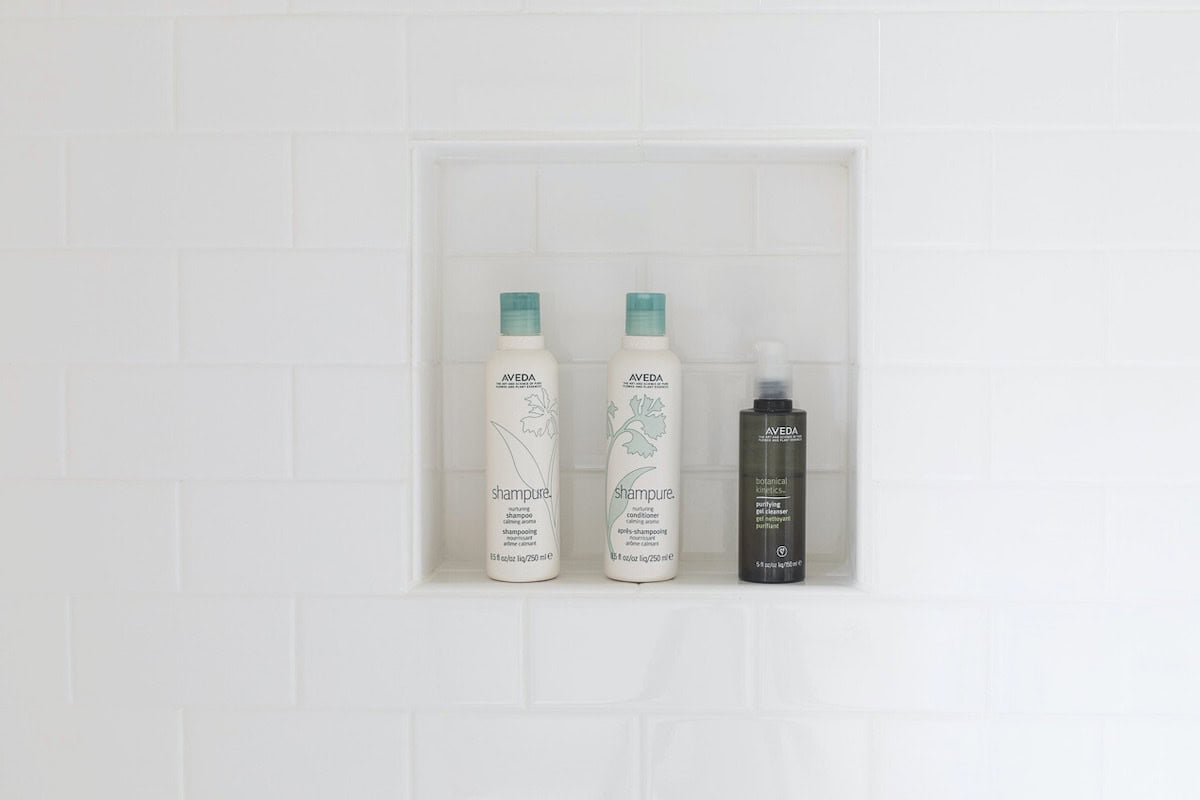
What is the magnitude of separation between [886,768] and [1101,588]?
0.23 meters

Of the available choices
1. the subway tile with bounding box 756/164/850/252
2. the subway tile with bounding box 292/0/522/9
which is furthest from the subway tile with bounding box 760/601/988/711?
the subway tile with bounding box 292/0/522/9

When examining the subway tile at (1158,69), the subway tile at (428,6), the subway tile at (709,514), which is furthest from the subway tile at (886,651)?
the subway tile at (428,6)

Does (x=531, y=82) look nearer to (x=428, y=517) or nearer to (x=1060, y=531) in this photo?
(x=428, y=517)

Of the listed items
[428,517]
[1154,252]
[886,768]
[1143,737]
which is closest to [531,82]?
[428,517]

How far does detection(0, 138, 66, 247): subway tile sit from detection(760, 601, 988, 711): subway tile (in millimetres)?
669

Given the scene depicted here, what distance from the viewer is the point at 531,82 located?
2.74ft

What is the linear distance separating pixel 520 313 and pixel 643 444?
148 mm

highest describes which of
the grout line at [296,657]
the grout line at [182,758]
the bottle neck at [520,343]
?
the bottle neck at [520,343]

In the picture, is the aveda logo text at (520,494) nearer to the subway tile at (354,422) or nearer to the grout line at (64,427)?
the subway tile at (354,422)

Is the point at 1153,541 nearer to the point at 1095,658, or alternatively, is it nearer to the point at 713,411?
the point at 1095,658

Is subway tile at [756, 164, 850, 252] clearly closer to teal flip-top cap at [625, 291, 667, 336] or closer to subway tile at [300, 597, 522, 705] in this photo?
teal flip-top cap at [625, 291, 667, 336]

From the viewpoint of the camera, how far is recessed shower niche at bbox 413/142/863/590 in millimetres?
906

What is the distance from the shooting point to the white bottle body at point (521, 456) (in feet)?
2.80

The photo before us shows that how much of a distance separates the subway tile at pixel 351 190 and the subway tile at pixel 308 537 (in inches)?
8.0
